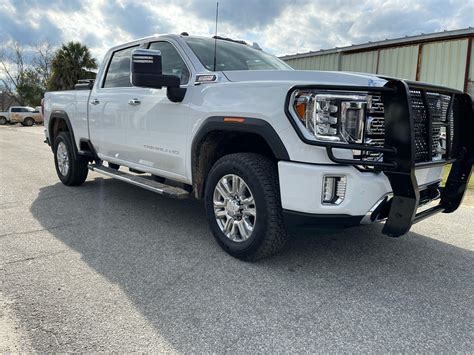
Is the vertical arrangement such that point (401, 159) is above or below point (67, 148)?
above

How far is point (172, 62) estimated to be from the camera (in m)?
4.51

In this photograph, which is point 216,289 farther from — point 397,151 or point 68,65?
point 68,65

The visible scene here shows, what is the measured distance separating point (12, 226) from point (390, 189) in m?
3.97

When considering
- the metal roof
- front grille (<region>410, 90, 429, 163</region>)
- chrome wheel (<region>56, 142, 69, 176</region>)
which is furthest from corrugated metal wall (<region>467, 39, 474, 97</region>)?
chrome wheel (<region>56, 142, 69, 176</region>)

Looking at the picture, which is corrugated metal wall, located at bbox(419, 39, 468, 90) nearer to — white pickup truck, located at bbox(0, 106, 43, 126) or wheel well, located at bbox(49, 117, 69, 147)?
wheel well, located at bbox(49, 117, 69, 147)

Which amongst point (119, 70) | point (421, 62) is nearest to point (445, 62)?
point (421, 62)

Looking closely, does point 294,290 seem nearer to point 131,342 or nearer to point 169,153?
point 131,342

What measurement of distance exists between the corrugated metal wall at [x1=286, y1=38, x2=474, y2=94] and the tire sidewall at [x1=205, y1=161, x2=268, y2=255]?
32.8 feet

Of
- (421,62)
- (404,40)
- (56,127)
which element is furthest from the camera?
(404,40)

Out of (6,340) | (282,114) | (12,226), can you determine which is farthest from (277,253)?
(12,226)

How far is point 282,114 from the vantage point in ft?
10.1

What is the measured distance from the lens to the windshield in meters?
4.23

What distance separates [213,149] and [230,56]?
1135 mm

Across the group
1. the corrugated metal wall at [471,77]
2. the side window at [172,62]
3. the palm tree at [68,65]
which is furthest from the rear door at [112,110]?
the palm tree at [68,65]
